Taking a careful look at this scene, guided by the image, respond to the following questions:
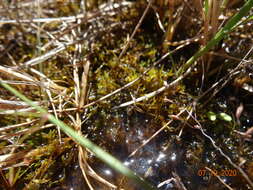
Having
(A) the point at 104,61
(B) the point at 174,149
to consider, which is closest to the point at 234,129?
(B) the point at 174,149

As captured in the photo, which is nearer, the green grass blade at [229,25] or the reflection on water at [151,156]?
the green grass blade at [229,25]

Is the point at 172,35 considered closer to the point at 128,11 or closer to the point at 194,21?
the point at 194,21
